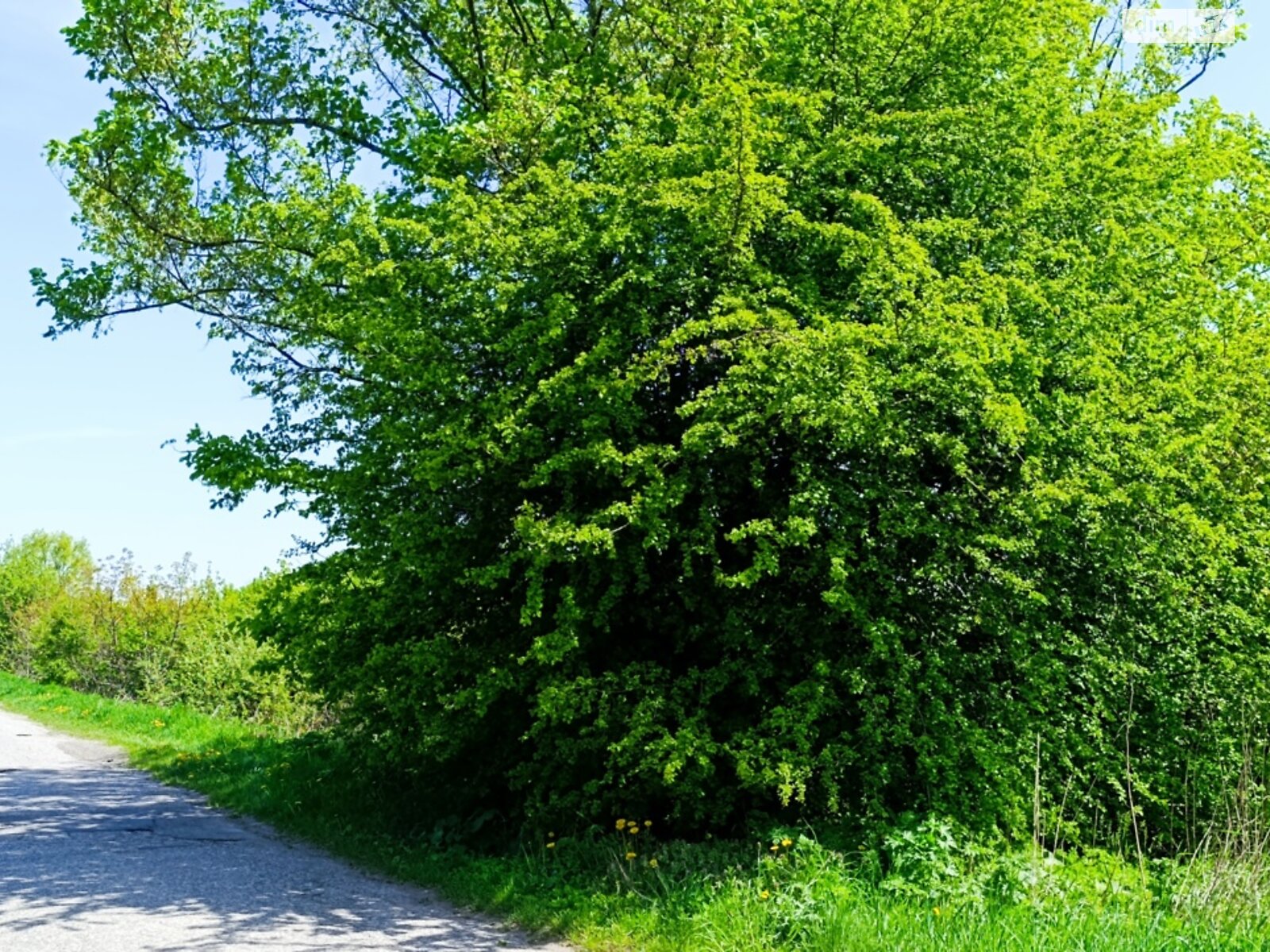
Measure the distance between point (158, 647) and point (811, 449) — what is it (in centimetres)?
2307

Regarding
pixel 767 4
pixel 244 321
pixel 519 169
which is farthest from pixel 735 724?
pixel 244 321

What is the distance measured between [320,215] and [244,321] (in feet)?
15.1

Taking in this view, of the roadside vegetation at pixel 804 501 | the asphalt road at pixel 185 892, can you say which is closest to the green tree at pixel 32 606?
the asphalt road at pixel 185 892

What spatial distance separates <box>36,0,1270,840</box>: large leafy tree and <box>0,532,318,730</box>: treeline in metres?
3.33

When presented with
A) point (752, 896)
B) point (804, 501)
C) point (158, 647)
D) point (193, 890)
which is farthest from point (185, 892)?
point (158, 647)

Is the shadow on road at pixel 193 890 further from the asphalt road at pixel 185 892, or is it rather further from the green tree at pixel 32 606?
the green tree at pixel 32 606

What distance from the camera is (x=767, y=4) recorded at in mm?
11609

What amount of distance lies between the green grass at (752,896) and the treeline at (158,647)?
2999 millimetres

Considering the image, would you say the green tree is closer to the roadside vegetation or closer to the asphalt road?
the asphalt road

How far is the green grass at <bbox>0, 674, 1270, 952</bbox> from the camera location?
6.02 m

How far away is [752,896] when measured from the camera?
6.83 meters

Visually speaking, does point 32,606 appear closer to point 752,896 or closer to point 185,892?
point 185,892

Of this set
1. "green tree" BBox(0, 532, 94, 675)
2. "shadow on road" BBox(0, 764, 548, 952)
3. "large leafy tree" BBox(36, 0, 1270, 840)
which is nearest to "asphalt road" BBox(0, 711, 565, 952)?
"shadow on road" BBox(0, 764, 548, 952)

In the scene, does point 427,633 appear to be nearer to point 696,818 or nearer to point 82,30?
point 696,818
